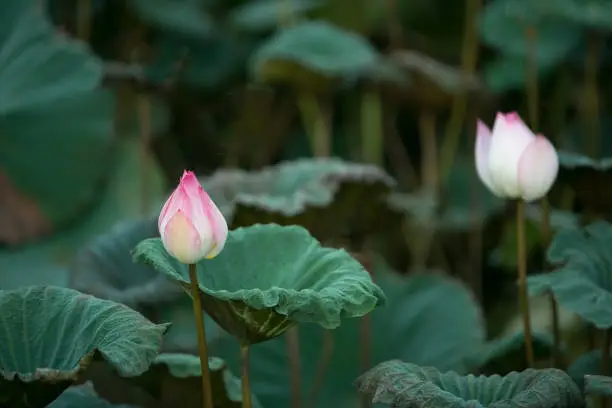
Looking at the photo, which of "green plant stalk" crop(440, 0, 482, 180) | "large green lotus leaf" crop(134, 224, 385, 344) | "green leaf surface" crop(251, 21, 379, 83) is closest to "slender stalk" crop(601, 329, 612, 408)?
"large green lotus leaf" crop(134, 224, 385, 344)

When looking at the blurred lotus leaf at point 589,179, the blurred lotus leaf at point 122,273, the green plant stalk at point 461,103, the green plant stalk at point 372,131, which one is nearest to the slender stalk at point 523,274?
the blurred lotus leaf at point 589,179

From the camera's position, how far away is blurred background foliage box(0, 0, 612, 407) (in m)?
1.31

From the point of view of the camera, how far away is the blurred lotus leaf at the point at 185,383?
3.02 feet

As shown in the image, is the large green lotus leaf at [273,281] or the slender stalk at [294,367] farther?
the slender stalk at [294,367]

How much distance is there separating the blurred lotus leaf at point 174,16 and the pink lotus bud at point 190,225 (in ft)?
4.38

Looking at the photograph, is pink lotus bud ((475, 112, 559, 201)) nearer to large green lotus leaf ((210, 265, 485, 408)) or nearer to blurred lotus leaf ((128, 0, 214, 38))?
large green lotus leaf ((210, 265, 485, 408))

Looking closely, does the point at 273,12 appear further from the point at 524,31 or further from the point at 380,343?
the point at 380,343

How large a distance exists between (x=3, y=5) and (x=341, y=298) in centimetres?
112

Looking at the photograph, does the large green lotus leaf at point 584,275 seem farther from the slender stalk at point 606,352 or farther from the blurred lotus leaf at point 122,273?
the blurred lotus leaf at point 122,273

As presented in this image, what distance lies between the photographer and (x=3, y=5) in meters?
1.61

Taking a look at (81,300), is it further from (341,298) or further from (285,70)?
(285,70)

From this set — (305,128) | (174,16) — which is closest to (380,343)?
(305,128)

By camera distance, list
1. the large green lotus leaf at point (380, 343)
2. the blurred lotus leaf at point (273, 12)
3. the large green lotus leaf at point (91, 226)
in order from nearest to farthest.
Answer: the large green lotus leaf at point (380, 343)
the large green lotus leaf at point (91, 226)
the blurred lotus leaf at point (273, 12)

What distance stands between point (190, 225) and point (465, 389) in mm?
266
